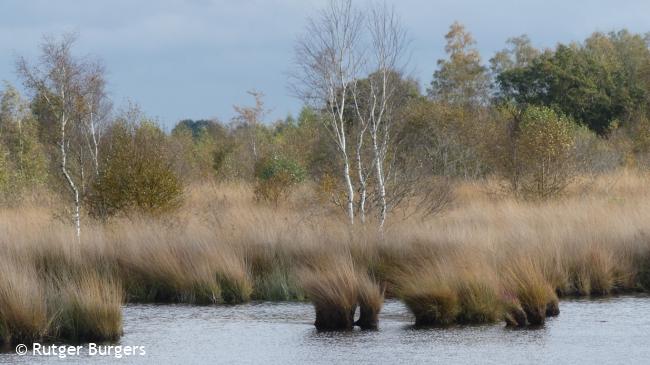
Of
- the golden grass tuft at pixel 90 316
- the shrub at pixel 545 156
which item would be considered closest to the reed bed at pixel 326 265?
the golden grass tuft at pixel 90 316

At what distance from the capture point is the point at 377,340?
11430mm

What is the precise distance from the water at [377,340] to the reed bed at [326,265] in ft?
1.40

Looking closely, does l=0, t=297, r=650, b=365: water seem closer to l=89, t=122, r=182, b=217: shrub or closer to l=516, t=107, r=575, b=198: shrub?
l=89, t=122, r=182, b=217: shrub

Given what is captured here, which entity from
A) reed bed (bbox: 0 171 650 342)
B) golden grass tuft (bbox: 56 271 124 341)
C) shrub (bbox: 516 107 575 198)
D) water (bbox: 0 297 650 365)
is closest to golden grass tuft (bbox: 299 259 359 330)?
reed bed (bbox: 0 171 650 342)

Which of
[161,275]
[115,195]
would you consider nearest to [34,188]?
[115,195]

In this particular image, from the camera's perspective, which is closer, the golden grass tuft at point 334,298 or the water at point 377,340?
the water at point 377,340

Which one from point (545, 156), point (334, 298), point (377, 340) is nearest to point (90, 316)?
point (334, 298)

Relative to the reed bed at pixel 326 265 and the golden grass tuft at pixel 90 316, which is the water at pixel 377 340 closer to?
the golden grass tuft at pixel 90 316

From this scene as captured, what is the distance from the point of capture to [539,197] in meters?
26.4

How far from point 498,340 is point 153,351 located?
12.6 feet

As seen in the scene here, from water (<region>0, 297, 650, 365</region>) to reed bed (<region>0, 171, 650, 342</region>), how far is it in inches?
16.8

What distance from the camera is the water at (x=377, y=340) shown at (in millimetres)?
10477

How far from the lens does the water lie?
1048cm

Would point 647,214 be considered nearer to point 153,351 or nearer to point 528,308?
point 528,308
